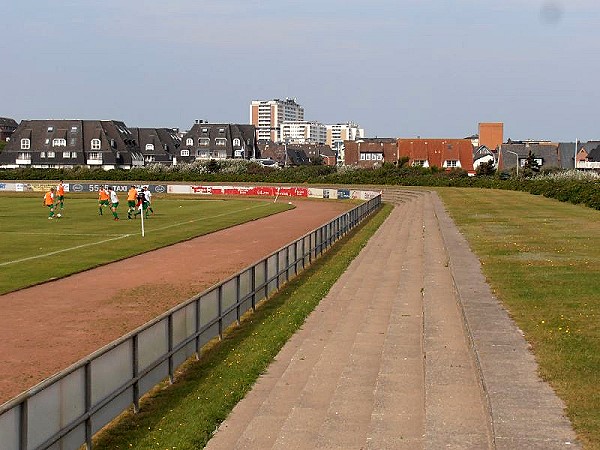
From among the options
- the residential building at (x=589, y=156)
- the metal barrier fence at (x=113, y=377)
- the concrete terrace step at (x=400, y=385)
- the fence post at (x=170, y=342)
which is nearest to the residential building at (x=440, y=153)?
the residential building at (x=589, y=156)

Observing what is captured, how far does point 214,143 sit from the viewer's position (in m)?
162

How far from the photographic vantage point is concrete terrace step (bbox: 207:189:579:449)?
35.2ft

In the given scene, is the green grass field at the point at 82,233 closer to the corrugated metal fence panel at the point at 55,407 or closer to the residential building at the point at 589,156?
the corrugated metal fence panel at the point at 55,407

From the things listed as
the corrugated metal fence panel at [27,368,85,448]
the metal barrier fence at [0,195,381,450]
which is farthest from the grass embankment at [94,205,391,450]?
the corrugated metal fence panel at [27,368,85,448]

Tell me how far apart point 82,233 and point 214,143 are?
392 ft

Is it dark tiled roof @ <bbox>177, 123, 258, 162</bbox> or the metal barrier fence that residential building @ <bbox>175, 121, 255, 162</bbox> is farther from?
the metal barrier fence

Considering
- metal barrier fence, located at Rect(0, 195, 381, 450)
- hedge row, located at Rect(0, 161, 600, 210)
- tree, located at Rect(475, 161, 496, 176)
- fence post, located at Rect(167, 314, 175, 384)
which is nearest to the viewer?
metal barrier fence, located at Rect(0, 195, 381, 450)

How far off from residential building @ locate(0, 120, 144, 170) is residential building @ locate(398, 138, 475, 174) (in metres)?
48.8

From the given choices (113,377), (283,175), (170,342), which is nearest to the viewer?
(113,377)

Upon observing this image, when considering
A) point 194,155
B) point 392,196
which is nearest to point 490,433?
point 392,196

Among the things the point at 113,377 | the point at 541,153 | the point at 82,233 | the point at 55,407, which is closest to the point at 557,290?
the point at 113,377

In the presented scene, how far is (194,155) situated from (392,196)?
76.1 m

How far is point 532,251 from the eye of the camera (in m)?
30.7

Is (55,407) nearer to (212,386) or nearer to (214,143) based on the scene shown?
(212,386)
